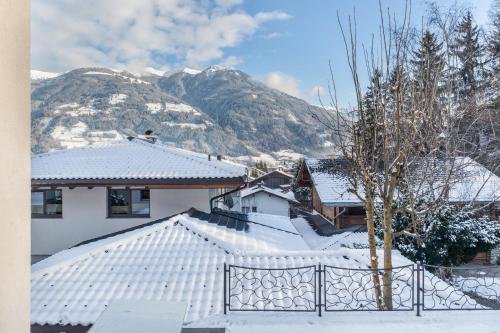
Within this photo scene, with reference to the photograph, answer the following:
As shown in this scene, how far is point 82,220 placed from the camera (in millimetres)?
10406

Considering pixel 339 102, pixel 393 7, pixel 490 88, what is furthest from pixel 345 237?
pixel 393 7

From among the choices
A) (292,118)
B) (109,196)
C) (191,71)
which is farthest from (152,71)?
(109,196)

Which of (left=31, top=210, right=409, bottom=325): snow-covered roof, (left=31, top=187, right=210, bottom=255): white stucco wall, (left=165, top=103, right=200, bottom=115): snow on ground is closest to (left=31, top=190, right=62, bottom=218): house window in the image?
(left=31, top=187, right=210, bottom=255): white stucco wall

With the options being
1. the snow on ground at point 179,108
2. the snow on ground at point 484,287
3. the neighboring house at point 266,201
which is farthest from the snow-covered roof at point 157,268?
the snow on ground at point 179,108

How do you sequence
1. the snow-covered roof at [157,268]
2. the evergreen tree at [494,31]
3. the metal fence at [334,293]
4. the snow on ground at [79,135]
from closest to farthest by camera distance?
the metal fence at [334,293]
the snow-covered roof at [157,268]
the evergreen tree at [494,31]
the snow on ground at [79,135]

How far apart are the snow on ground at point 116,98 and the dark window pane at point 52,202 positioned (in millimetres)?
100505

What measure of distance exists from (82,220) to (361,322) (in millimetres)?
8778

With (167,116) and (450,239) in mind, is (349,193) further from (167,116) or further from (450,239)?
(167,116)

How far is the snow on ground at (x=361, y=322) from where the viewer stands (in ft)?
13.2

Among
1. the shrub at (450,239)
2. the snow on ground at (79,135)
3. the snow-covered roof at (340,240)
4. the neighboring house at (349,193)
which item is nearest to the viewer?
the shrub at (450,239)

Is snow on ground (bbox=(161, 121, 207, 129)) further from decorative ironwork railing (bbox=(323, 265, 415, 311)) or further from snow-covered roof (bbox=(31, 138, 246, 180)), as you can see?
decorative ironwork railing (bbox=(323, 265, 415, 311))

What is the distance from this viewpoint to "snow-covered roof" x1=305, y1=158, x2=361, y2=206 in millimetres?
16516

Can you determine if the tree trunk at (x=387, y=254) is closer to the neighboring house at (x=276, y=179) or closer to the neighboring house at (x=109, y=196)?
the neighboring house at (x=109, y=196)

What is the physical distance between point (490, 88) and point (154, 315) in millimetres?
16662
